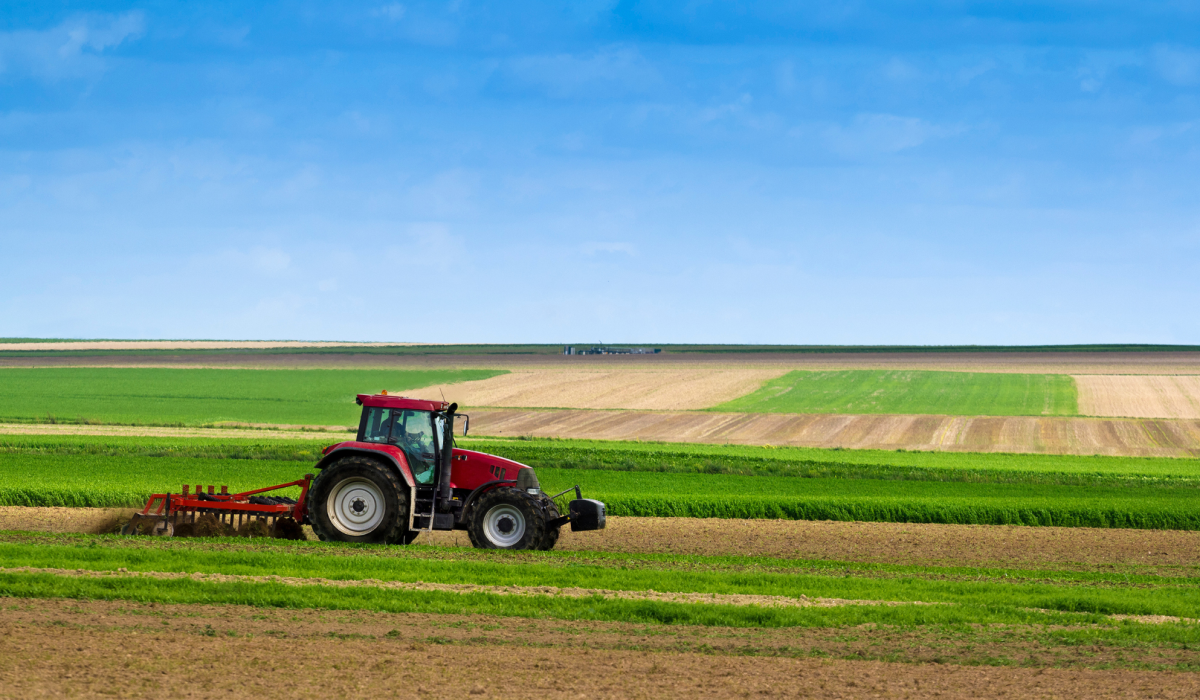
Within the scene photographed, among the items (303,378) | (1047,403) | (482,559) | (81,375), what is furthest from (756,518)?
(81,375)

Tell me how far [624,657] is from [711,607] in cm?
245

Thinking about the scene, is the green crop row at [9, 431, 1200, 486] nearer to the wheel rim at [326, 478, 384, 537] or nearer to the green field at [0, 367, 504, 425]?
the green field at [0, 367, 504, 425]

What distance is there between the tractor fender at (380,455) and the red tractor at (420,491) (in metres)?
0.02

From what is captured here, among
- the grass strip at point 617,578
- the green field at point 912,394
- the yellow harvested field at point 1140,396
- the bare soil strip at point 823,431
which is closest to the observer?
the grass strip at point 617,578

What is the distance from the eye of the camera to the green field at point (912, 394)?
59.7 metres

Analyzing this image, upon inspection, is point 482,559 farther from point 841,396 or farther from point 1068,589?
point 841,396

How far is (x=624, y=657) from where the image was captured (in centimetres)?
1095

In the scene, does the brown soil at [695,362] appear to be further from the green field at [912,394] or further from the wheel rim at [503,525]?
the wheel rim at [503,525]

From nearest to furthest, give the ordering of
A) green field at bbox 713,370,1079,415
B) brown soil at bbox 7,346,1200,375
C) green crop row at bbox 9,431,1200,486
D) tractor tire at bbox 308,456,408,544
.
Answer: tractor tire at bbox 308,456,408,544 → green crop row at bbox 9,431,1200,486 → green field at bbox 713,370,1079,415 → brown soil at bbox 7,346,1200,375

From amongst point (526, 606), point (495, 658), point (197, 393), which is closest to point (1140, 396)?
point (197, 393)

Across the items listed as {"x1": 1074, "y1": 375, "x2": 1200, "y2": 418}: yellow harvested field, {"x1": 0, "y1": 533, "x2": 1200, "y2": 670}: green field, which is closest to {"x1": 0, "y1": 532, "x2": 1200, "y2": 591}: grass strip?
{"x1": 0, "y1": 533, "x2": 1200, "y2": 670}: green field

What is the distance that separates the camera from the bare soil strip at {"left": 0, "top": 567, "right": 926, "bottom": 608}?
13781 millimetres

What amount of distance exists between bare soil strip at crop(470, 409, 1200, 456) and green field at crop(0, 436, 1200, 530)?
437 cm

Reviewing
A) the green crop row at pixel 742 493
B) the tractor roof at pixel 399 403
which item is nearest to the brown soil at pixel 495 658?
the tractor roof at pixel 399 403
